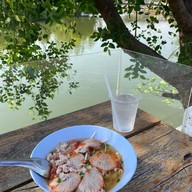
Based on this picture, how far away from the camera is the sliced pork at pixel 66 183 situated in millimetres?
563

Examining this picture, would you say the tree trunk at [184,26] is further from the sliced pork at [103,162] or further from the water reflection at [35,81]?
the sliced pork at [103,162]

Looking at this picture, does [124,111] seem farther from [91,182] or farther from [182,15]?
[182,15]

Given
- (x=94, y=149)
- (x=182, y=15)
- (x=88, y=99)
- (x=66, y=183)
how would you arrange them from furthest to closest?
(x=182, y=15) < (x=88, y=99) < (x=94, y=149) < (x=66, y=183)

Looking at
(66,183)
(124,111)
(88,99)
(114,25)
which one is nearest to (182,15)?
(114,25)

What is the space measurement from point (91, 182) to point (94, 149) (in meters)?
0.12

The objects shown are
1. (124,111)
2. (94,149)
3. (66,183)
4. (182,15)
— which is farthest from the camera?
(182,15)

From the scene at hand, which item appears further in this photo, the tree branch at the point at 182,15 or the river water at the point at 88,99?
Answer: the tree branch at the point at 182,15

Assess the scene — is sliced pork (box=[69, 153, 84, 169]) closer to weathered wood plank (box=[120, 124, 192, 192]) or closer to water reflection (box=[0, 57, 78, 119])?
weathered wood plank (box=[120, 124, 192, 192])

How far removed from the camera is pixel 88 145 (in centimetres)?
69

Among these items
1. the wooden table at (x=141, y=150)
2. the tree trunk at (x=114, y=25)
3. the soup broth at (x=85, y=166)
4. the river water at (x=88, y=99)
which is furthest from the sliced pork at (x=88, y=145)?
the tree trunk at (x=114, y=25)

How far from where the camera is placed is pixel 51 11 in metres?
1.17

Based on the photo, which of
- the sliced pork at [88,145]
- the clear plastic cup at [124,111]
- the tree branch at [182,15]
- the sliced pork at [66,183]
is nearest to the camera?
the sliced pork at [66,183]

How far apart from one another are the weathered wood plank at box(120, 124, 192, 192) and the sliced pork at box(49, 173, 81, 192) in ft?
0.42

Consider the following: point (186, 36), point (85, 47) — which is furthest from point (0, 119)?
point (85, 47)
